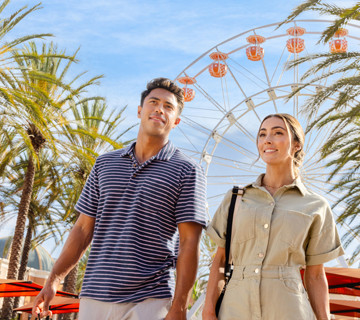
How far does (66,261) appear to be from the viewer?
3.21 m

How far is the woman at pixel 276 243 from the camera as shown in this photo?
8.45ft

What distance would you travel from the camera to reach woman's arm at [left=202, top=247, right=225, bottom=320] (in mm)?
2707

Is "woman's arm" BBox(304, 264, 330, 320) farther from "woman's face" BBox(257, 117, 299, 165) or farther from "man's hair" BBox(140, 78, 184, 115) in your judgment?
"man's hair" BBox(140, 78, 184, 115)

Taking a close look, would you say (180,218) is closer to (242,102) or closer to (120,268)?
(120,268)

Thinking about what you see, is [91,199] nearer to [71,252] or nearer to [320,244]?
[71,252]

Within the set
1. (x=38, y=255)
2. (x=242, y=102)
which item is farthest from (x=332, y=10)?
(x=38, y=255)

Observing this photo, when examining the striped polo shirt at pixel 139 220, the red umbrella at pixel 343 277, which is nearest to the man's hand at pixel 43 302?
the striped polo shirt at pixel 139 220

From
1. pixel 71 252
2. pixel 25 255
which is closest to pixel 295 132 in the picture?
pixel 71 252

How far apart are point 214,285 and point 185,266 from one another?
18 cm

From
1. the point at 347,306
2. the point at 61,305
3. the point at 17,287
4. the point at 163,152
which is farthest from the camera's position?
the point at 61,305

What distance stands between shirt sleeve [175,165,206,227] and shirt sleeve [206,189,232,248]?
9 centimetres

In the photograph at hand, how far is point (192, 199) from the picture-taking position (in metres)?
2.98

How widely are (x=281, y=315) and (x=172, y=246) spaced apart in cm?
72

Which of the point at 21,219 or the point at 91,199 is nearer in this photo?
the point at 91,199
